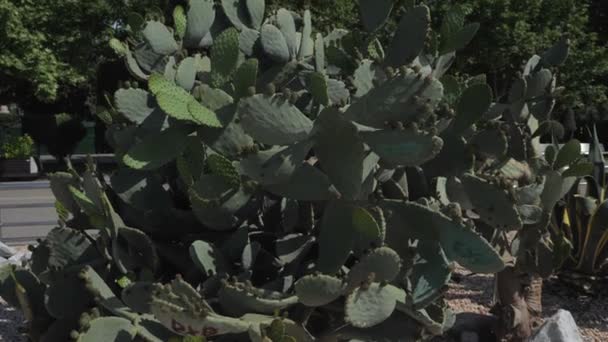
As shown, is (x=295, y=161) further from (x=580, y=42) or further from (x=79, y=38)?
(x=580, y=42)

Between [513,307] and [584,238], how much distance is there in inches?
61.8

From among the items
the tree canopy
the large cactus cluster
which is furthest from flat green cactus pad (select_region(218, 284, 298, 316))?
the tree canopy

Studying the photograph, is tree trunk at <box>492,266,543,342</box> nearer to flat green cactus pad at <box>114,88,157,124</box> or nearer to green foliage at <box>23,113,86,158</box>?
flat green cactus pad at <box>114,88,157,124</box>

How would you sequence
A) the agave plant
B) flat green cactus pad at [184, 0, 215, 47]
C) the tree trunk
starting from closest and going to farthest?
flat green cactus pad at [184, 0, 215, 47], the tree trunk, the agave plant

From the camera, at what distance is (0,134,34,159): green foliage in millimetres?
20359

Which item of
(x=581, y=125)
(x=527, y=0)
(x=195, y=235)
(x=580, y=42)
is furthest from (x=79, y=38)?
(x=195, y=235)

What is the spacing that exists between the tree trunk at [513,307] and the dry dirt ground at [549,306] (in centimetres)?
55

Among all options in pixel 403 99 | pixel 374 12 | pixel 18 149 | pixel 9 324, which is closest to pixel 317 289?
pixel 403 99

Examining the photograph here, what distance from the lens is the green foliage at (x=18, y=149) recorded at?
20.4m

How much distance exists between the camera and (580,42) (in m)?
23.2

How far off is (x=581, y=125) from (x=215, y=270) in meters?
28.4

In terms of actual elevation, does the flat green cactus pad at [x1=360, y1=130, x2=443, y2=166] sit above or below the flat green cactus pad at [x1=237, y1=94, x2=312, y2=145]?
below

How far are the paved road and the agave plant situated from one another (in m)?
4.09

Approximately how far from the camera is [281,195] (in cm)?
268
